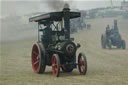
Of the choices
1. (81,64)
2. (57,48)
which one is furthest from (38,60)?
(81,64)

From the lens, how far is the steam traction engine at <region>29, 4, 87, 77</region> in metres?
9.40

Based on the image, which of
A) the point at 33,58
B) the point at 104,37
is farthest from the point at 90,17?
the point at 33,58

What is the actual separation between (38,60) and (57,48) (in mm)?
1313

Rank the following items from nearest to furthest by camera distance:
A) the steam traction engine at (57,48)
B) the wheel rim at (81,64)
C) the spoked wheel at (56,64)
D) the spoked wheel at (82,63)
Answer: the spoked wheel at (56,64), the spoked wheel at (82,63), the steam traction engine at (57,48), the wheel rim at (81,64)

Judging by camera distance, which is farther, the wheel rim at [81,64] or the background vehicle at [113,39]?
the background vehicle at [113,39]

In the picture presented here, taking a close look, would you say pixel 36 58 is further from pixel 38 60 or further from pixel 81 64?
pixel 81 64

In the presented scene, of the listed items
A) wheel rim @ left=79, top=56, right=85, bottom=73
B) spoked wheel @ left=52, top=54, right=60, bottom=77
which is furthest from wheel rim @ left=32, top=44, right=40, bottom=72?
wheel rim @ left=79, top=56, right=85, bottom=73

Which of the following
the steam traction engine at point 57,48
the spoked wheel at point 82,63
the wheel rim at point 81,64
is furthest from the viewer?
the wheel rim at point 81,64

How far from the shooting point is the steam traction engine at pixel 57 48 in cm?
940

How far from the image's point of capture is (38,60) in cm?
1064

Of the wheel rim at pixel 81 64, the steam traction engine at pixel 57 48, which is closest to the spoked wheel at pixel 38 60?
the steam traction engine at pixel 57 48

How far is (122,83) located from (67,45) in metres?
2.44

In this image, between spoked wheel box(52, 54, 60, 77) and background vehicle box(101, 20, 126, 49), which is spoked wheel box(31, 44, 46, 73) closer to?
spoked wheel box(52, 54, 60, 77)

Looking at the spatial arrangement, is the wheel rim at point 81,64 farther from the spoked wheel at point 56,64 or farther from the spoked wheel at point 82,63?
the spoked wheel at point 56,64
